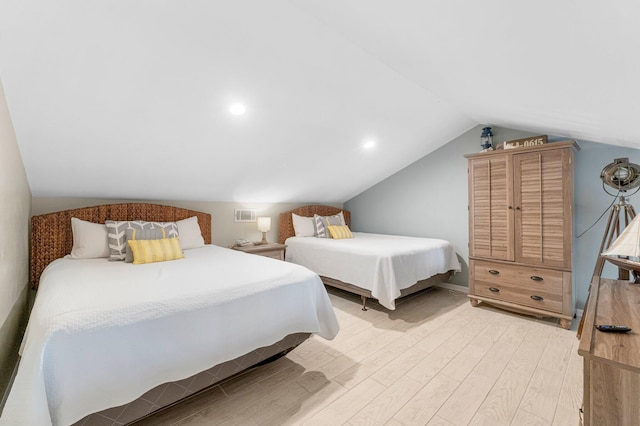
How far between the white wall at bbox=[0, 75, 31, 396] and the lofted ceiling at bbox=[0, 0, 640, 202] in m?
0.18

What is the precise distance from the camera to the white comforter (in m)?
1.14

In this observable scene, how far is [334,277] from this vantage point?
3455 mm

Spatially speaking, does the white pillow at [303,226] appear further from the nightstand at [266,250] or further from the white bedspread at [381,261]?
the nightstand at [266,250]

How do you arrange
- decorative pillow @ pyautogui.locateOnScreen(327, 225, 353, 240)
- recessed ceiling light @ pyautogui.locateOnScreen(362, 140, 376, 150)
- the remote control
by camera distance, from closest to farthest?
1. the remote control
2. recessed ceiling light @ pyautogui.locateOnScreen(362, 140, 376, 150)
3. decorative pillow @ pyautogui.locateOnScreen(327, 225, 353, 240)

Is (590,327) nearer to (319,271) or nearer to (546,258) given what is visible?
(546,258)

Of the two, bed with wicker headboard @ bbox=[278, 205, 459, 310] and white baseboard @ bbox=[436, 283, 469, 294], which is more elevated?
bed with wicker headboard @ bbox=[278, 205, 459, 310]

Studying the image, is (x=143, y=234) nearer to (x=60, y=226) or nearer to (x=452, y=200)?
(x=60, y=226)

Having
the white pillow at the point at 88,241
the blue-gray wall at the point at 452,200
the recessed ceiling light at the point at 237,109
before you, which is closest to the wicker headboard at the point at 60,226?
the white pillow at the point at 88,241

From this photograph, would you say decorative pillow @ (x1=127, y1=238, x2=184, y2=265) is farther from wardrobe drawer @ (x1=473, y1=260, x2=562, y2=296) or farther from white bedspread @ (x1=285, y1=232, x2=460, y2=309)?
wardrobe drawer @ (x1=473, y1=260, x2=562, y2=296)

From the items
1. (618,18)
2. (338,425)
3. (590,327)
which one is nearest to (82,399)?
(338,425)

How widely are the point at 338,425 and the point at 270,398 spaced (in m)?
0.47

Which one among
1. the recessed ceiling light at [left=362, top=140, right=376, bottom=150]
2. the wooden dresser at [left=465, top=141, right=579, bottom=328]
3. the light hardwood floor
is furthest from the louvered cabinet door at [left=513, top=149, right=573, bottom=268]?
the recessed ceiling light at [left=362, top=140, right=376, bottom=150]

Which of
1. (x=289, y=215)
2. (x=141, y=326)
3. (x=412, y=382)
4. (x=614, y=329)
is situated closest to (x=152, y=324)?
(x=141, y=326)

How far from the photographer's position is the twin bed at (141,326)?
3.80 ft
